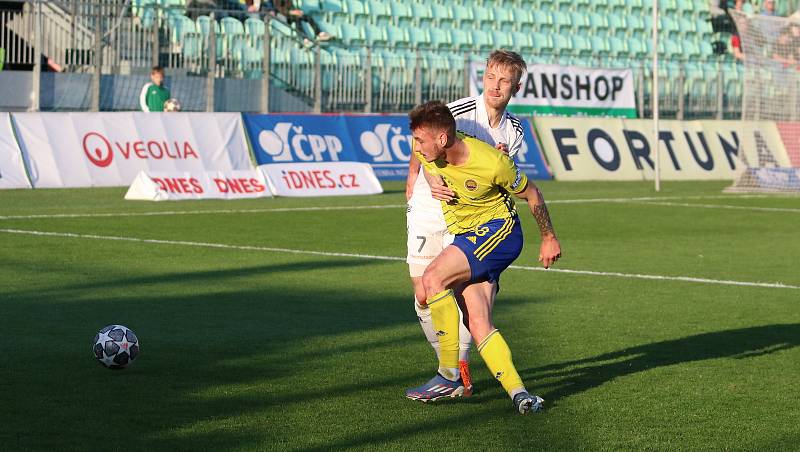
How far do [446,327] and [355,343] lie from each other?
6.03ft

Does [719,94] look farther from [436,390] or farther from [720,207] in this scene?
[436,390]

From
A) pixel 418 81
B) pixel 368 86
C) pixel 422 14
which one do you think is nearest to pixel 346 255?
pixel 368 86

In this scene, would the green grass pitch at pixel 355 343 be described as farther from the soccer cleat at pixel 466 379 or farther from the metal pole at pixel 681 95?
the metal pole at pixel 681 95

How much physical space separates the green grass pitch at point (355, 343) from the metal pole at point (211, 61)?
413 inches

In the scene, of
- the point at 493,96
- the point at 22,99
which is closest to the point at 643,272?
the point at 493,96

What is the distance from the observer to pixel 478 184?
649 centimetres

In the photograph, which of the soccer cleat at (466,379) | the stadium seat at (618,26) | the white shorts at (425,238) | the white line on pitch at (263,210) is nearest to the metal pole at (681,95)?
the stadium seat at (618,26)

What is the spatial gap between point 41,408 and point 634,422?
9.13ft

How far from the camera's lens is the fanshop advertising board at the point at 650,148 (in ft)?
92.6

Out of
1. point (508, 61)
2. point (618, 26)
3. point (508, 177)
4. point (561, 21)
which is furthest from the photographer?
point (618, 26)

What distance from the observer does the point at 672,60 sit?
3812cm

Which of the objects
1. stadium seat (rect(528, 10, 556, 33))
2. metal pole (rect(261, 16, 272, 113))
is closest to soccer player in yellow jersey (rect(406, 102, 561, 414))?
metal pole (rect(261, 16, 272, 113))

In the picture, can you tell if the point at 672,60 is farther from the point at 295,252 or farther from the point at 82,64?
the point at 295,252

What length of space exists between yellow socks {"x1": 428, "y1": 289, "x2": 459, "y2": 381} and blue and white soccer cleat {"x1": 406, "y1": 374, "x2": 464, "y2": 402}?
0.04 meters
